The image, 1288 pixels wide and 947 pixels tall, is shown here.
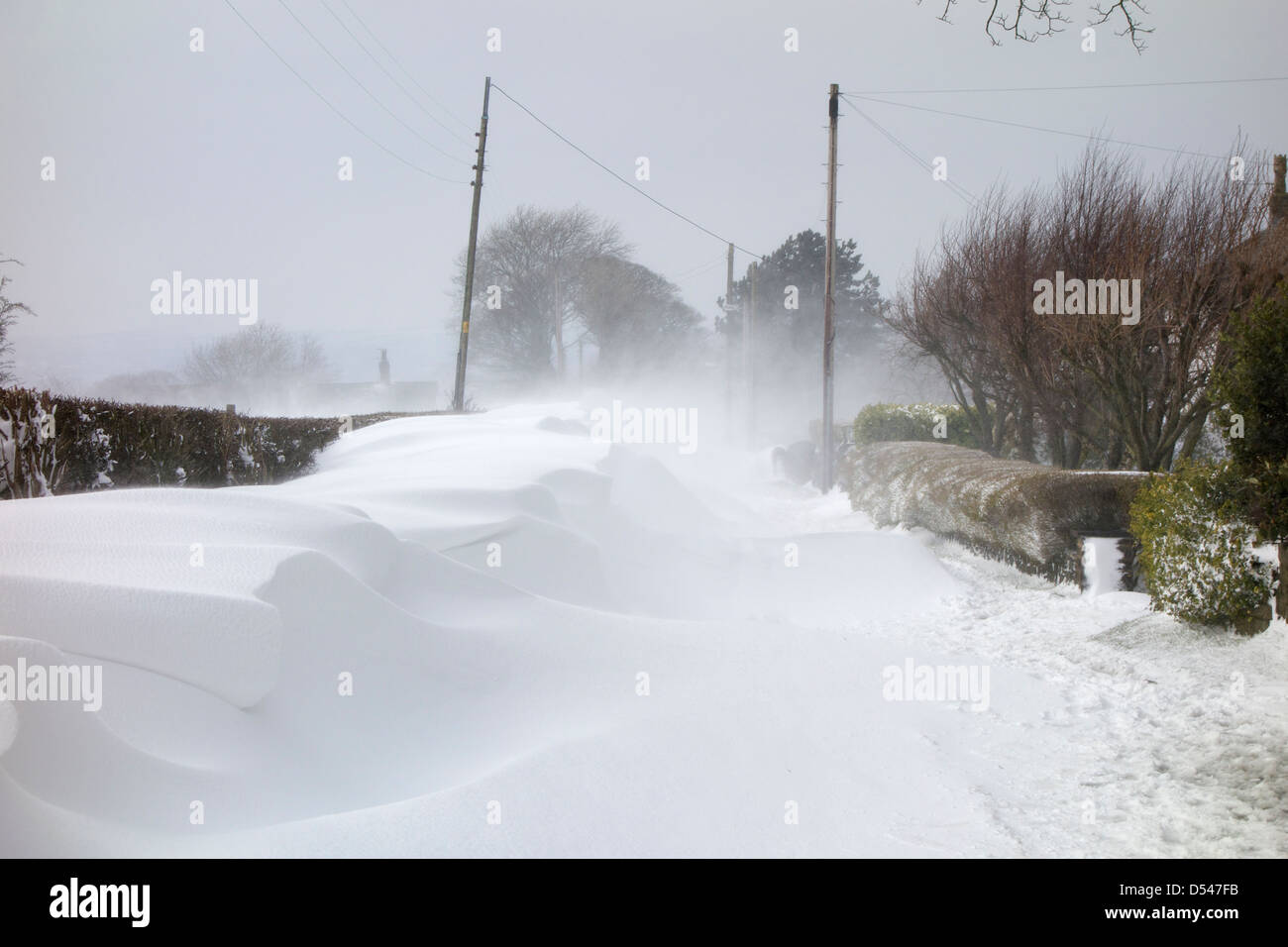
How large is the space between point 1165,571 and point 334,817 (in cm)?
556

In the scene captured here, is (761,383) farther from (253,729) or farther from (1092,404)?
(253,729)

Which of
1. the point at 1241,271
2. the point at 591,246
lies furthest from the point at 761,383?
the point at 1241,271

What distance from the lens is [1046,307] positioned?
36.8 feet

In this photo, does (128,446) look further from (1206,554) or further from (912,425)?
(912,425)

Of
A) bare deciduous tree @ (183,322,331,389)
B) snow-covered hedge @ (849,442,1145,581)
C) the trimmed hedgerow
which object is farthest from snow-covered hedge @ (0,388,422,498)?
bare deciduous tree @ (183,322,331,389)

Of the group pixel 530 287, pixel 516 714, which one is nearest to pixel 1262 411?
pixel 516 714

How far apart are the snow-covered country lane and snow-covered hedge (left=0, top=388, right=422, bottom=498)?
2.55 m

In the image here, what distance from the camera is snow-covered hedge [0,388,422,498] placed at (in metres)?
6.93

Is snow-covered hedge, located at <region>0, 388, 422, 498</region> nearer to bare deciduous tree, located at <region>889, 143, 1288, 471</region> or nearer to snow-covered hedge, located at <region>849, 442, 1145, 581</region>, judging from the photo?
snow-covered hedge, located at <region>849, 442, 1145, 581</region>

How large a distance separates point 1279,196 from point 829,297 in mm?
8039

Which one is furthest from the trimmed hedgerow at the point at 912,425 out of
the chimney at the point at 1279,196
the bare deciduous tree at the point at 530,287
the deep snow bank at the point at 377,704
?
the bare deciduous tree at the point at 530,287

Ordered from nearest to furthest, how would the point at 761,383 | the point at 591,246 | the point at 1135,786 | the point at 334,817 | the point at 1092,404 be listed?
the point at 334,817
the point at 1135,786
the point at 1092,404
the point at 591,246
the point at 761,383

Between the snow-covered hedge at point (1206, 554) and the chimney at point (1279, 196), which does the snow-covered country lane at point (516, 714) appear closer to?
the snow-covered hedge at point (1206, 554)
